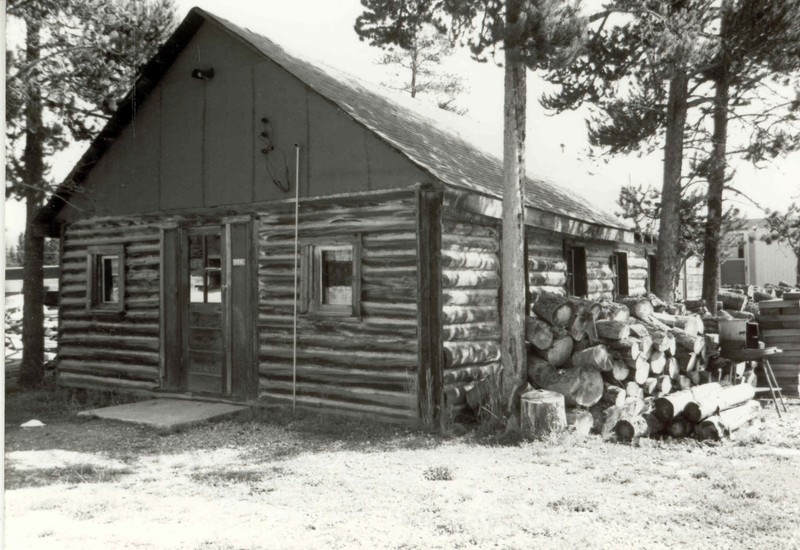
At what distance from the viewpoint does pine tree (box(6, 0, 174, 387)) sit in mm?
8867

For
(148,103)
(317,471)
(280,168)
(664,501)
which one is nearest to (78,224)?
(148,103)

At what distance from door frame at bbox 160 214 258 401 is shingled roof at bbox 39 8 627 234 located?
78.3 inches

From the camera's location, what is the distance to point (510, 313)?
7.99m

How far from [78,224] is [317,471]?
7933 millimetres

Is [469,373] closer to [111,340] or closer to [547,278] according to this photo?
[547,278]

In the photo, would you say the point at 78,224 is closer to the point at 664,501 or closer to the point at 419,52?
the point at 664,501

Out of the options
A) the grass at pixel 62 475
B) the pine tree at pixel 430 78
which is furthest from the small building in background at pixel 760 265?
the grass at pixel 62 475

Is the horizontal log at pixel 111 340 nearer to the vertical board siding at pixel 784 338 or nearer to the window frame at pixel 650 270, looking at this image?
the vertical board siding at pixel 784 338

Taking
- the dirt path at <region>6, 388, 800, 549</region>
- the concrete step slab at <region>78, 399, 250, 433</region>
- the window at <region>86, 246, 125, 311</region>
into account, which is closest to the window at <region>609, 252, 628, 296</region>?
A: the dirt path at <region>6, 388, 800, 549</region>

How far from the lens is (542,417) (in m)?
7.19

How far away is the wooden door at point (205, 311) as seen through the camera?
9.92 meters

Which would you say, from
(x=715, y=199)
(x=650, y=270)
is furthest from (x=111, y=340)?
(x=650, y=270)

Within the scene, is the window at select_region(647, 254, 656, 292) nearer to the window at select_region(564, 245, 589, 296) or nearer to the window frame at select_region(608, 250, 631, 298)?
the window frame at select_region(608, 250, 631, 298)

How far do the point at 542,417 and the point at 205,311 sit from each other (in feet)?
17.6
